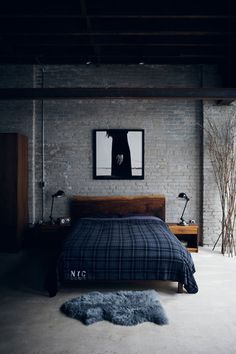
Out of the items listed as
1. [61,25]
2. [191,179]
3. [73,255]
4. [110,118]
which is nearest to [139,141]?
[110,118]

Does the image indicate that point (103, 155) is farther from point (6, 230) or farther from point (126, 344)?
point (126, 344)

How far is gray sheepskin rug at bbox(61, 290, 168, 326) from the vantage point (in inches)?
118

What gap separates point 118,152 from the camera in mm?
5945

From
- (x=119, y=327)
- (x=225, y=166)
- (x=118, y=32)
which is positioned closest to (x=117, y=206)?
(x=225, y=166)

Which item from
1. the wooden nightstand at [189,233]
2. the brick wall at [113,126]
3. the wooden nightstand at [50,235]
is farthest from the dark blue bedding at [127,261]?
the brick wall at [113,126]

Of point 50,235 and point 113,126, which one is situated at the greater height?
point 113,126

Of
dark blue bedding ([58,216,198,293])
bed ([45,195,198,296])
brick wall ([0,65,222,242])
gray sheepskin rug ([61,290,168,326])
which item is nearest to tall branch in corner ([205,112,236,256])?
brick wall ([0,65,222,242])

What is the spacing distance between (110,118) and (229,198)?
2.34m

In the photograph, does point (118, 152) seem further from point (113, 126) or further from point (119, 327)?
point (119, 327)

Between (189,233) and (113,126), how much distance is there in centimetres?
216

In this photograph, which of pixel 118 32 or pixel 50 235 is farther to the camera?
pixel 50 235

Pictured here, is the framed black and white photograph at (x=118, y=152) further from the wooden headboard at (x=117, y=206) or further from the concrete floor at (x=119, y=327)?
the concrete floor at (x=119, y=327)

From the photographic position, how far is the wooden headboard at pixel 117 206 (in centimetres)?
586

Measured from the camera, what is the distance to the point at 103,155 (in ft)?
19.5
